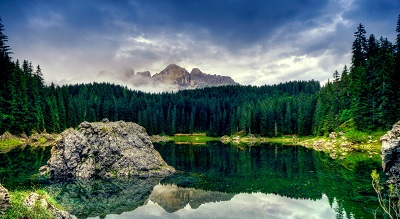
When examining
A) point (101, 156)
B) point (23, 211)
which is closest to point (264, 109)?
point (101, 156)

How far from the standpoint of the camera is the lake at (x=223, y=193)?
2678 cm

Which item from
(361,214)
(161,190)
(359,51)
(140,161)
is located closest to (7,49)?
(140,161)

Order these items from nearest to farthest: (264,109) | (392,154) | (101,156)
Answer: (392,154), (101,156), (264,109)

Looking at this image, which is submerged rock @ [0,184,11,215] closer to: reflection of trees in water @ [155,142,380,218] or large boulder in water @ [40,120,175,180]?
reflection of trees in water @ [155,142,380,218]

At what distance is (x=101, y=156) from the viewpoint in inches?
1754

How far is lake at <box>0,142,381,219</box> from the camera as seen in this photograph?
87.9 ft

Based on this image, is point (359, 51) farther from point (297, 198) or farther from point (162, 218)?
point (162, 218)

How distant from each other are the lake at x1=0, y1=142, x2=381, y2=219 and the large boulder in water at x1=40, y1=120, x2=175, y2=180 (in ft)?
10.6

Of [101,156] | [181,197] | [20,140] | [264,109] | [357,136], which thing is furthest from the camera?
[264,109]

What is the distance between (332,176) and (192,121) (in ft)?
439

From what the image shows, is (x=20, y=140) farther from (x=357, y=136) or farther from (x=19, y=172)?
(x=357, y=136)

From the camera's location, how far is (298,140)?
120m

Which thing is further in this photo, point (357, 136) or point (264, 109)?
point (264, 109)

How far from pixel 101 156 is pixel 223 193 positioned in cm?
2150
